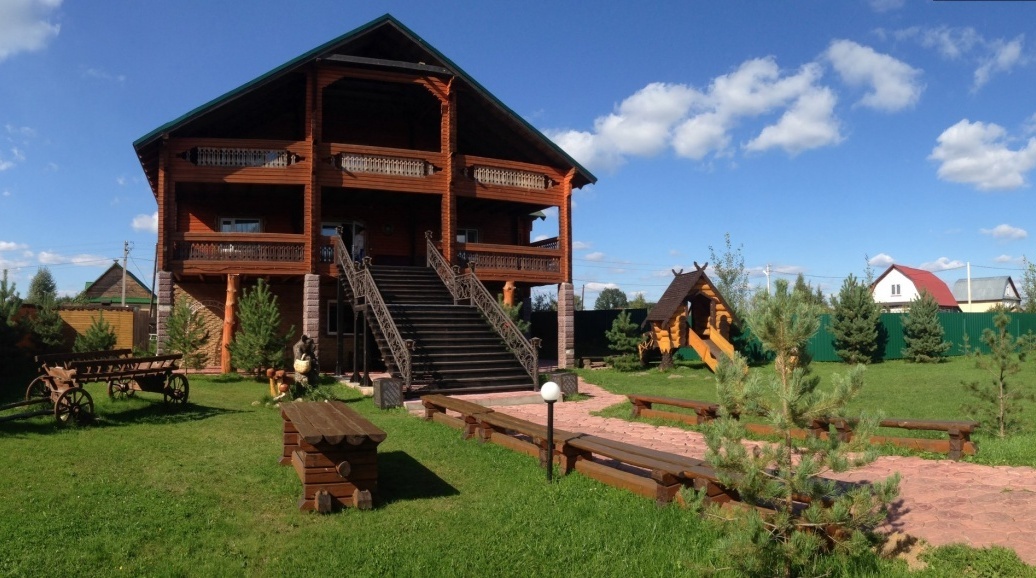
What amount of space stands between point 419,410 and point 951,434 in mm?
8239

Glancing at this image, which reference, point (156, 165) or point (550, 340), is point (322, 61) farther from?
point (550, 340)

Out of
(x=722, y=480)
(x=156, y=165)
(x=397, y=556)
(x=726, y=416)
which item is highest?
(x=156, y=165)

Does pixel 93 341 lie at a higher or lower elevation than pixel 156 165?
lower

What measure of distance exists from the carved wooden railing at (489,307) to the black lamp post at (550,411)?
710 cm

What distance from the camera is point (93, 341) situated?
17.3 metres

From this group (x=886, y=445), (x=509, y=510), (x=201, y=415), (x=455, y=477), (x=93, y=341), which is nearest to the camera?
(x=509, y=510)

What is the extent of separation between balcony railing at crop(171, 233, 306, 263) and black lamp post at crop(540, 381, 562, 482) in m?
13.3

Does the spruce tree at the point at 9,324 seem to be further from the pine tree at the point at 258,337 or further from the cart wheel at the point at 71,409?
the cart wheel at the point at 71,409

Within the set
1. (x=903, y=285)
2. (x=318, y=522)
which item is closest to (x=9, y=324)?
(x=318, y=522)

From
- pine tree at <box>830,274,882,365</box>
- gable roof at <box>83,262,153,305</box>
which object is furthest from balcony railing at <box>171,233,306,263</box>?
gable roof at <box>83,262,153,305</box>

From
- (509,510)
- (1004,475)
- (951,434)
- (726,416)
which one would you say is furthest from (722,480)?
(951,434)

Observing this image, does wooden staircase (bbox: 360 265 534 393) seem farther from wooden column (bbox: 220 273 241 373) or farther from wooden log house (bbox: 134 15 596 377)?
wooden column (bbox: 220 273 241 373)

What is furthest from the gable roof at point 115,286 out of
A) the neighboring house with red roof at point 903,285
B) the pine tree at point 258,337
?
the neighboring house with red roof at point 903,285

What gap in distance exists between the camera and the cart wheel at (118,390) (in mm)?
11766
